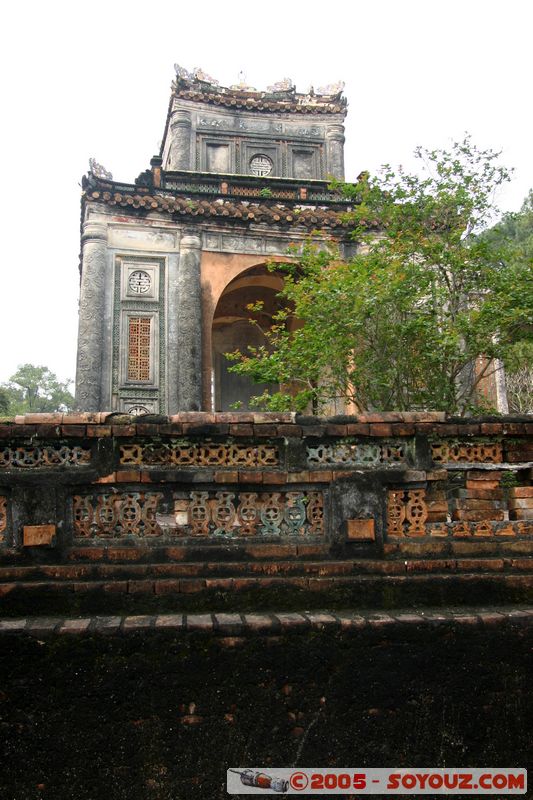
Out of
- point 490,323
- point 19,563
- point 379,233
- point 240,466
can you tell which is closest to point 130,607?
point 19,563

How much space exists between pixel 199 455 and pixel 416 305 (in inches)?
255

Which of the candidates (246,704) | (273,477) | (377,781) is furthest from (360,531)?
(377,781)

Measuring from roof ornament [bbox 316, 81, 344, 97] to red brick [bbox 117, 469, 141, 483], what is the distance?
67.4ft

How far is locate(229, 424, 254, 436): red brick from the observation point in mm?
3734

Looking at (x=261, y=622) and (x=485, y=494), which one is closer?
(x=261, y=622)

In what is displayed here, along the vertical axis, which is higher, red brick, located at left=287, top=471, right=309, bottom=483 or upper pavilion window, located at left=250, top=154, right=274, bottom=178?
upper pavilion window, located at left=250, top=154, right=274, bottom=178

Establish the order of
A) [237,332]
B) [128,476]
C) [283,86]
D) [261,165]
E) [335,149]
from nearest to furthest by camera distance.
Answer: [128,476] → [237,332] → [261,165] → [335,149] → [283,86]

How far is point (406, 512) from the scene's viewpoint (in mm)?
3801

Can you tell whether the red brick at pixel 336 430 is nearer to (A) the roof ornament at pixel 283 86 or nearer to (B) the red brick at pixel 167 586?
(B) the red brick at pixel 167 586

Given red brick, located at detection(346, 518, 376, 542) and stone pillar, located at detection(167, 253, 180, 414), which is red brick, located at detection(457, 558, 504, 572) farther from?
stone pillar, located at detection(167, 253, 180, 414)

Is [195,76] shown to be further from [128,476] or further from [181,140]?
[128,476]

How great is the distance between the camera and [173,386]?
13.7 m

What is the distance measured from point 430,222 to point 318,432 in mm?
6657

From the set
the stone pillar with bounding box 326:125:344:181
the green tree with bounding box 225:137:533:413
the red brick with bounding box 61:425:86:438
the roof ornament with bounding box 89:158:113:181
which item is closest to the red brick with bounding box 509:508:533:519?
the red brick with bounding box 61:425:86:438
